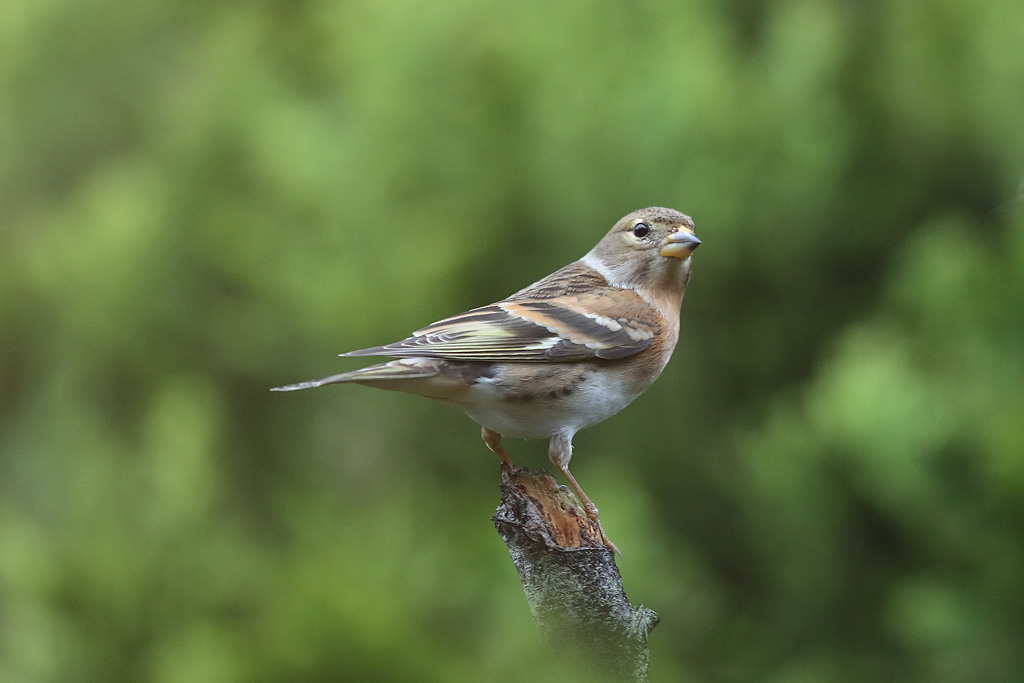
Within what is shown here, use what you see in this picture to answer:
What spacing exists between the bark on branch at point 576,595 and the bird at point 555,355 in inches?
5.0

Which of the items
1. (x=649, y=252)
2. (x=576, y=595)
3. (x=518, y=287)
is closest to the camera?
(x=576, y=595)

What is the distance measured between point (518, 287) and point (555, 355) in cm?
268

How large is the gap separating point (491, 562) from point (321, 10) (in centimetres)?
407

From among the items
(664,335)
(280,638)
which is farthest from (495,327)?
(280,638)

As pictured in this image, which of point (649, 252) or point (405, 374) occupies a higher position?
point (649, 252)

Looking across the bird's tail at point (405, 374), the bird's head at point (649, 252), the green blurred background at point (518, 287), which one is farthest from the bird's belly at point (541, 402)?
the green blurred background at point (518, 287)

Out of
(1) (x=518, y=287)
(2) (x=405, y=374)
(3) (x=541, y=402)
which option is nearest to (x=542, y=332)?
(3) (x=541, y=402)

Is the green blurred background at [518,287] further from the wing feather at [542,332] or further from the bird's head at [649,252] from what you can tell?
the bird's head at [649,252]

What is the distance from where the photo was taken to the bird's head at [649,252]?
262 cm

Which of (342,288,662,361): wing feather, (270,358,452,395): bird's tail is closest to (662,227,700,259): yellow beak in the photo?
(342,288,662,361): wing feather

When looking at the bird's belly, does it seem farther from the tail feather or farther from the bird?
the tail feather

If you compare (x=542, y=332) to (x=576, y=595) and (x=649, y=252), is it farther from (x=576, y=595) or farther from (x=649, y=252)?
(x=576, y=595)

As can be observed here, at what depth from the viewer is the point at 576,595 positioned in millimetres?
2137

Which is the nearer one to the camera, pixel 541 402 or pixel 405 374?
pixel 405 374
